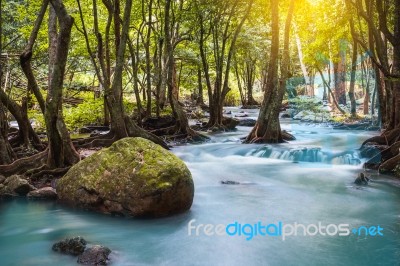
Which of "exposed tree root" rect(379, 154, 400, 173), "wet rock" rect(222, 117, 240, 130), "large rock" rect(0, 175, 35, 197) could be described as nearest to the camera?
"large rock" rect(0, 175, 35, 197)

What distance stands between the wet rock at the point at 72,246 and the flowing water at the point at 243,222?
0.12 meters

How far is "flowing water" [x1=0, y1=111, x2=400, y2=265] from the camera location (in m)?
5.73

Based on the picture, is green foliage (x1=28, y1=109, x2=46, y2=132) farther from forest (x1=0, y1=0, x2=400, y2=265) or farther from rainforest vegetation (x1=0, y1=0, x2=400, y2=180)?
forest (x1=0, y1=0, x2=400, y2=265)

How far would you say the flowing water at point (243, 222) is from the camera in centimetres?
573

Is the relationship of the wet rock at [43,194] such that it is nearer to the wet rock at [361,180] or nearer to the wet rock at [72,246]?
the wet rock at [72,246]

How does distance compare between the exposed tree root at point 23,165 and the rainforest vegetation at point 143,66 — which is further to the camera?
the rainforest vegetation at point 143,66

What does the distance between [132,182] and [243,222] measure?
2.13 m

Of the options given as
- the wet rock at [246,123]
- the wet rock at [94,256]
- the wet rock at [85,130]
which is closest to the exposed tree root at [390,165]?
the wet rock at [94,256]

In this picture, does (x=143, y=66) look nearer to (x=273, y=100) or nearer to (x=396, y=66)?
(x=273, y=100)

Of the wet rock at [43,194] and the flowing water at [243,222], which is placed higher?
the wet rock at [43,194]

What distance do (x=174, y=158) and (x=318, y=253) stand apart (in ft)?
10.0

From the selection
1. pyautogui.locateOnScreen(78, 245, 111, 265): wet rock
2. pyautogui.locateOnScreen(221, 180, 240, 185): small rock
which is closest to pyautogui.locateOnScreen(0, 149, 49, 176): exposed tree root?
pyautogui.locateOnScreen(221, 180, 240, 185): small rock

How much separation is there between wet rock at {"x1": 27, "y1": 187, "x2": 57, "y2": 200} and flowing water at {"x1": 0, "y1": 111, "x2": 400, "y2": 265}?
0.81 ft

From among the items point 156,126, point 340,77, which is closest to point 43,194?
point 156,126
